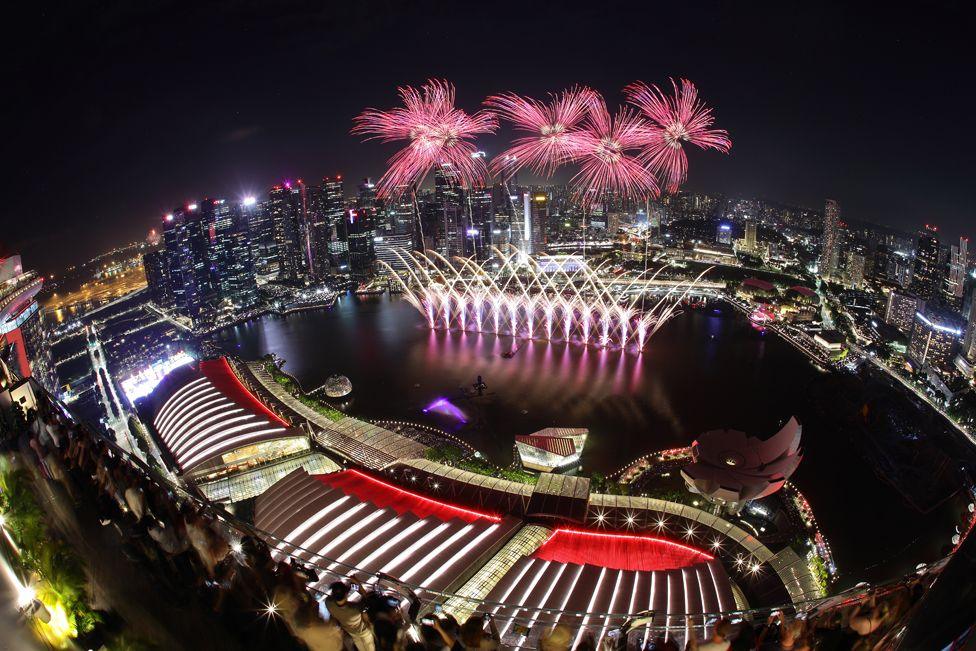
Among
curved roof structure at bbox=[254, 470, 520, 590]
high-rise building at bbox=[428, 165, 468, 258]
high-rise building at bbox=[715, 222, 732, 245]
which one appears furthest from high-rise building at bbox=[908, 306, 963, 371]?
high-rise building at bbox=[428, 165, 468, 258]

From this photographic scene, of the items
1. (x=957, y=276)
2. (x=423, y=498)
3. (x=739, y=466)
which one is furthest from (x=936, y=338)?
(x=423, y=498)

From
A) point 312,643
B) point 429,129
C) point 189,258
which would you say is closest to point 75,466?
point 312,643

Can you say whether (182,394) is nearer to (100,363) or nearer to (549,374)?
(100,363)

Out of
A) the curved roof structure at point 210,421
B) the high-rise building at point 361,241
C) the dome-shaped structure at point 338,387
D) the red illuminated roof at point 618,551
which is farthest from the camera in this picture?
the high-rise building at point 361,241

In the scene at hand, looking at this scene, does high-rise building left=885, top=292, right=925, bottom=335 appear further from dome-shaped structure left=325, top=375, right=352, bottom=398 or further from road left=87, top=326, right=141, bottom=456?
road left=87, top=326, right=141, bottom=456

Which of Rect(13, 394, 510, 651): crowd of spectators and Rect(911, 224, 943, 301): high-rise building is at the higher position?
Rect(13, 394, 510, 651): crowd of spectators

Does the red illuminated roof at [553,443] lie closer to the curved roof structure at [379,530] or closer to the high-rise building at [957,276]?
the curved roof structure at [379,530]

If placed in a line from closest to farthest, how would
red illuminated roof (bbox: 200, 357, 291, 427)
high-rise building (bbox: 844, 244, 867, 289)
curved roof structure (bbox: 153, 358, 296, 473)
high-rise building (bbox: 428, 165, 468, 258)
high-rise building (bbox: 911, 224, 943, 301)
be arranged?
curved roof structure (bbox: 153, 358, 296, 473) → red illuminated roof (bbox: 200, 357, 291, 427) → high-rise building (bbox: 911, 224, 943, 301) → high-rise building (bbox: 844, 244, 867, 289) → high-rise building (bbox: 428, 165, 468, 258)

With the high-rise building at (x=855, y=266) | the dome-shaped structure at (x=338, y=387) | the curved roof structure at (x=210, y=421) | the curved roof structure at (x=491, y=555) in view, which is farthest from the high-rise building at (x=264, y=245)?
the high-rise building at (x=855, y=266)
